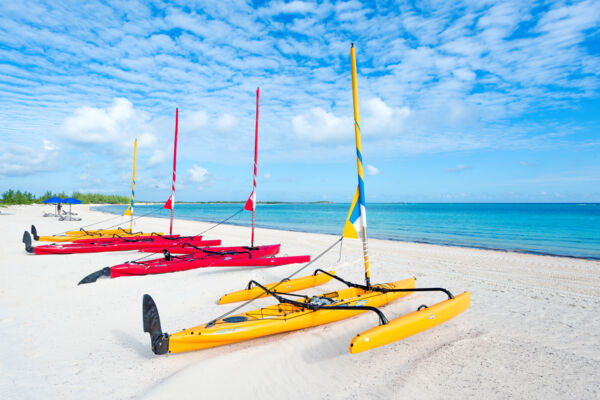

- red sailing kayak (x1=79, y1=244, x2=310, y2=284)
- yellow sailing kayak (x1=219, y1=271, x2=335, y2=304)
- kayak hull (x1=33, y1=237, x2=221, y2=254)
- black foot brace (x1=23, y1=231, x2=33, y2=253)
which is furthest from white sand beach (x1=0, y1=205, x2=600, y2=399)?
black foot brace (x1=23, y1=231, x2=33, y2=253)

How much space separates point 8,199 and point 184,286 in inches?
2209

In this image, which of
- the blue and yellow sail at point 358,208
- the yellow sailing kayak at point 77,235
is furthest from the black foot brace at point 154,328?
the yellow sailing kayak at point 77,235

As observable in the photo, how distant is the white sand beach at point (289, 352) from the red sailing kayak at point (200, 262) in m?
0.31

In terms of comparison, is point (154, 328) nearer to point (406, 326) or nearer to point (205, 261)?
point (406, 326)

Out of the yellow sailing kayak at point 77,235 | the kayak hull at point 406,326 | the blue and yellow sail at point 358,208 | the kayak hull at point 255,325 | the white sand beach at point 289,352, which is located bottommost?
the white sand beach at point 289,352

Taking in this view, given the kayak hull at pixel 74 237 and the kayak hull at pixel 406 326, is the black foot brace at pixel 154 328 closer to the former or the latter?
the kayak hull at pixel 406 326

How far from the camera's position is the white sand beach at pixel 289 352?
3.58m

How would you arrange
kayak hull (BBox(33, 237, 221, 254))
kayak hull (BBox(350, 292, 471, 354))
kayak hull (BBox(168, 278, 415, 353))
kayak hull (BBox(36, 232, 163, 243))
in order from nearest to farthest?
kayak hull (BBox(350, 292, 471, 354)) < kayak hull (BBox(168, 278, 415, 353)) < kayak hull (BBox(33, 237, 221, 254)) < kayak hull (BBox(36, 232, 163, 243))

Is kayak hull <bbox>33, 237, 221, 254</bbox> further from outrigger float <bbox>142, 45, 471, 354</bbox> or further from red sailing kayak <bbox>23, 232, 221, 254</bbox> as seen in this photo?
outrigger float <bbox>142, 45, 471, 354</bbox>

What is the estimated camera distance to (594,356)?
4.32m

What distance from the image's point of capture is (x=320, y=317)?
4.84m

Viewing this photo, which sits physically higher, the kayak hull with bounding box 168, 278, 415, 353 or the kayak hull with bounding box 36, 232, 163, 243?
the kayak hull with bounding box 168, 278, 415, 353

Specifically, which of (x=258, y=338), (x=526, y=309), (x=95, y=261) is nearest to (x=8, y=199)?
(x=95, y=261)

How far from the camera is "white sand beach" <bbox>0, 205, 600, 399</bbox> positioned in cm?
358
